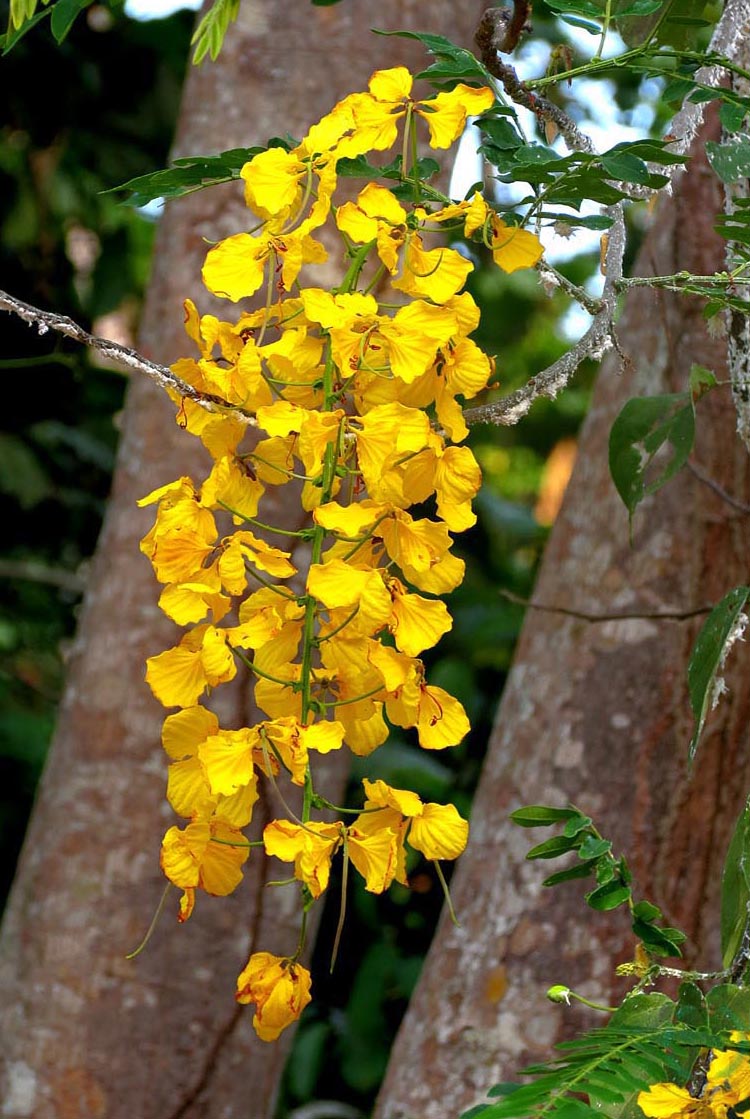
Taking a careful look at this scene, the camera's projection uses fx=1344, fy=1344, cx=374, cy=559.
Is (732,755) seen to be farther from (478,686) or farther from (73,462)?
(73,462)

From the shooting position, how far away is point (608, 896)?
0.76 m

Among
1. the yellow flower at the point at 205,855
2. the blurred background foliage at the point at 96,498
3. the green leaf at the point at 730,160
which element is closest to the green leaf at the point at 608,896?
the yellow flower at the point at 205,855

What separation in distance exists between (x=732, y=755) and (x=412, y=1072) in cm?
47

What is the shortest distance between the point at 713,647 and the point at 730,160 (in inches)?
13.2

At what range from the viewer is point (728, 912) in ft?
2.77

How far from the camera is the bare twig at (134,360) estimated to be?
0.72 metres

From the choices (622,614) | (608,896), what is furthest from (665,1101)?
(622,614)

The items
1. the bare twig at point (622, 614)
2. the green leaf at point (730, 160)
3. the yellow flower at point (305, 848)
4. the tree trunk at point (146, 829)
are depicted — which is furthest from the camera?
the tree trunk at point (146, 829)

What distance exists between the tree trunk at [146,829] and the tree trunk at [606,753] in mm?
197

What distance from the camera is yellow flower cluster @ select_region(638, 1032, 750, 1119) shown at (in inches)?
25.4

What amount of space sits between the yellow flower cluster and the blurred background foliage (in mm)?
1354

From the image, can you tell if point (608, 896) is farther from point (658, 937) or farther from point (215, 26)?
point (215, 26)

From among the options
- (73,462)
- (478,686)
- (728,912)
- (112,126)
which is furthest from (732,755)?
(112,126)

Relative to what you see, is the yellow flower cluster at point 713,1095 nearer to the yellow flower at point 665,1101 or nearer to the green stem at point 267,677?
the yellow flower at point 665,1101
